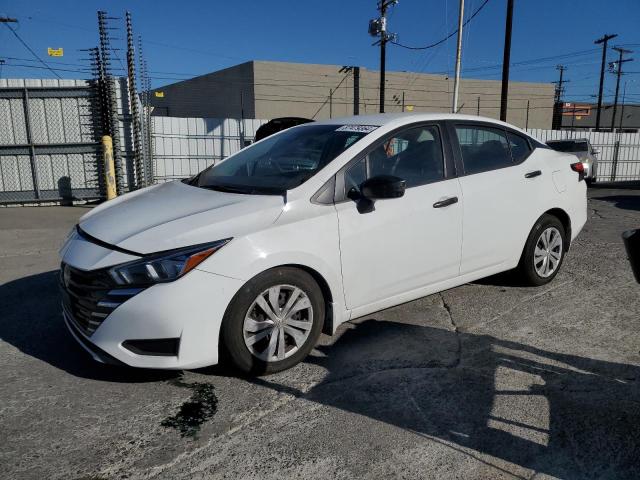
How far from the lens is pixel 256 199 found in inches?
128

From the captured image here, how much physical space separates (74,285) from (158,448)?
1.13 m

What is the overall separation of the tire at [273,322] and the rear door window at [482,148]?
1741 mm

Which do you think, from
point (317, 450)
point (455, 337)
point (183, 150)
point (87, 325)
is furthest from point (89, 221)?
point (183, 150)

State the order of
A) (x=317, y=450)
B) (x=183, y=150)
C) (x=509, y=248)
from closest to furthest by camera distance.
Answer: (x=317, y=450)
(x=509, y=248)
(x=183, y=150)

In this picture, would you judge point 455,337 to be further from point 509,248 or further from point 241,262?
point 241,262

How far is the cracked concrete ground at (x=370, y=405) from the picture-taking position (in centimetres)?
239

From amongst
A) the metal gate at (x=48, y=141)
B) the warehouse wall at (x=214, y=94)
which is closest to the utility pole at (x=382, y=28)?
the warehouse wall at (x=214, y=94)

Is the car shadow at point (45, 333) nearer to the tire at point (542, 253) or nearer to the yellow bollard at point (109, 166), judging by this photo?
the tire at point (542, 253)

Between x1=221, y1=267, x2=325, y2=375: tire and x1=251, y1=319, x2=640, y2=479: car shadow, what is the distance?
0.17m

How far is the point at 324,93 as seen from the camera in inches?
1519

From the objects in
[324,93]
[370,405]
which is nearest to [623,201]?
[370,405]

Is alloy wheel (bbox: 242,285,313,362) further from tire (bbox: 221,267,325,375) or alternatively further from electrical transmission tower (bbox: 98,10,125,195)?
electrical transmission tower (bbox: 98,10,125,195)

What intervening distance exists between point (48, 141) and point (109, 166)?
1.59 metres

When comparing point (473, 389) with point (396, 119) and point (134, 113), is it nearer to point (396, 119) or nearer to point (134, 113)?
point (396, 119)
